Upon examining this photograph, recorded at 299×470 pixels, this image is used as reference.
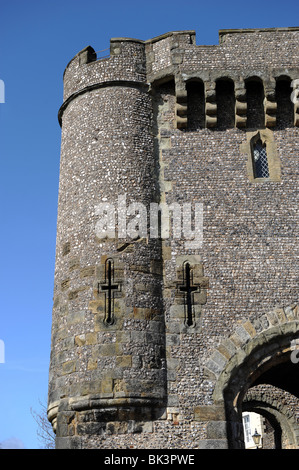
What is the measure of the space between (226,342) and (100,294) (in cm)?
236

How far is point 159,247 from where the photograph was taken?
10.7m

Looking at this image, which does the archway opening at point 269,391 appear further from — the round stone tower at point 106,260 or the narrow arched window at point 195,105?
the narrow arched window at point 195,105

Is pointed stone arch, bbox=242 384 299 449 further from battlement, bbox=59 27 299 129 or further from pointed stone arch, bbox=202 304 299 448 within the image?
battlement, bbox=59 27 299 129

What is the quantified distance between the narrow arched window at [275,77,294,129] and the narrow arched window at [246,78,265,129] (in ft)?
1.09

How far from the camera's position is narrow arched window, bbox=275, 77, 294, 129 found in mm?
11859

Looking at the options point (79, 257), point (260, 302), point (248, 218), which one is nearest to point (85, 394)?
point (79, 257)

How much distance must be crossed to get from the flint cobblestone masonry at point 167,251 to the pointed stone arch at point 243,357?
0.03 m

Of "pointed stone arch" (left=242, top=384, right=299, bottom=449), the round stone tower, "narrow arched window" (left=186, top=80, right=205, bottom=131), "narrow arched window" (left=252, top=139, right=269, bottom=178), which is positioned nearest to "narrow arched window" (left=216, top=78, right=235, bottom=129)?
"narrow arched window" (left=186, top=80, right=205, bottom=131)

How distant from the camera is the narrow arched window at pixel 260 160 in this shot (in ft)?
37.5

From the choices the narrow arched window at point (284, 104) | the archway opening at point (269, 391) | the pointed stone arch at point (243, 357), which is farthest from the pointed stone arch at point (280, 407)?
the narrow arched window at point (284, 104)

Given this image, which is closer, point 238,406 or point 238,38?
point 238,406

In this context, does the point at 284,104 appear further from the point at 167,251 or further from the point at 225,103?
the point at 167,251
